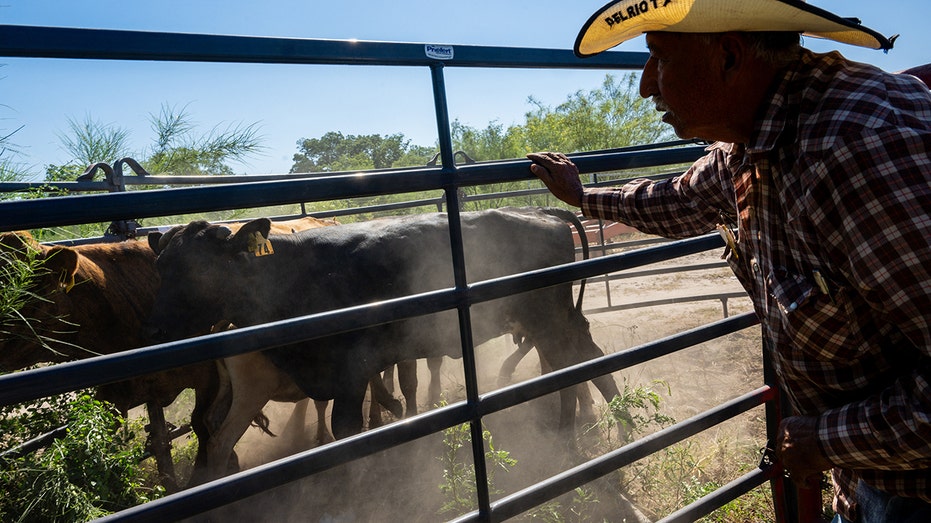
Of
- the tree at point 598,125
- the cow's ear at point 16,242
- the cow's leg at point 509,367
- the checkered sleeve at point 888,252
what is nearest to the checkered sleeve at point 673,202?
the checkered sleeve at point 888,252

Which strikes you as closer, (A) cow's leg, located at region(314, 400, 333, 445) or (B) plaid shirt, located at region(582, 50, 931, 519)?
(B) plaid shirt, located at region(582, 50, 931, 519)

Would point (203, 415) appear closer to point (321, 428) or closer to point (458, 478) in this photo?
point (321, 428)

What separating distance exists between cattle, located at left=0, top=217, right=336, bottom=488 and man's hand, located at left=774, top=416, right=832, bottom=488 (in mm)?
3733

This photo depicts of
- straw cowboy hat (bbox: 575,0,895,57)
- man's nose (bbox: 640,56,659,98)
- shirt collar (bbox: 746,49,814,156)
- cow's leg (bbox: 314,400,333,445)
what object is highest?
straw cowboy hat (bbox: 575,0,895,57)

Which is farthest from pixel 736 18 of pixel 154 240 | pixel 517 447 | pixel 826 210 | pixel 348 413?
pixel 154 240

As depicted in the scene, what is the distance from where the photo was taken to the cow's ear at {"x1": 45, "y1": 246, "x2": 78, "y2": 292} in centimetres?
337

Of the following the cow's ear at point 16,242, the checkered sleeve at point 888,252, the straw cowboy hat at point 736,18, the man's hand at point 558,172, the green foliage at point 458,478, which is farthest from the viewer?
the green foliage at point 458,478

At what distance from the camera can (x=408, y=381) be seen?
5.58 meters

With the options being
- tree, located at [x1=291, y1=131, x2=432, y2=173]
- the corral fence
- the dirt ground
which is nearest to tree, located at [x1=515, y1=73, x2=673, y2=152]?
tree, located at [x1=291, y1=131, x2=432, y2=173]

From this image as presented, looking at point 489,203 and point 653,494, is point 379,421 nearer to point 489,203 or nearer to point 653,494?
point 653,494

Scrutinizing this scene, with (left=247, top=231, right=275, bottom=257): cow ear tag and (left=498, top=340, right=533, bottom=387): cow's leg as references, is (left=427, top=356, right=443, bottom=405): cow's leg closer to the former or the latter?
(left=498, top=340, right=533, bottom=387): cow's leg

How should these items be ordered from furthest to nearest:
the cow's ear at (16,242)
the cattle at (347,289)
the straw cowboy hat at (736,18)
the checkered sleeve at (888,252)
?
the cattle at (347,289)
the cow's ear at (16,242)
the straw cowboy hat at (736,18)
the checkered sleeve at (888,252)

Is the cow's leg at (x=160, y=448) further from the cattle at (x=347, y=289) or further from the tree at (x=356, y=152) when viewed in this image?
the tree at (x=356, y=152)

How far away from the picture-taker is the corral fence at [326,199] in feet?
3.74
